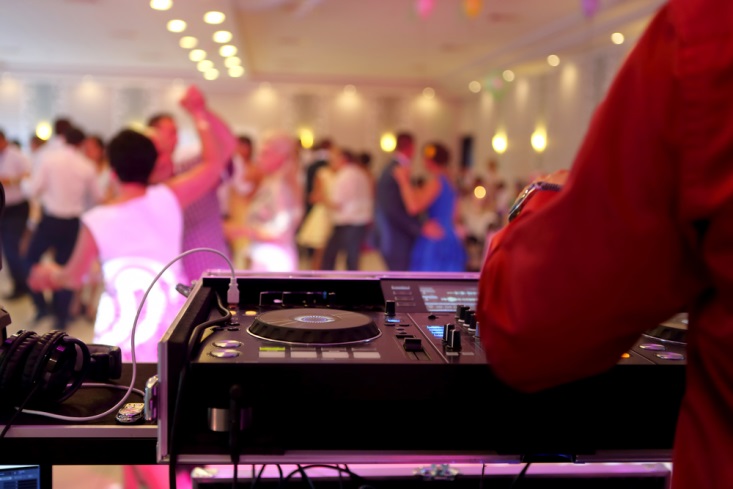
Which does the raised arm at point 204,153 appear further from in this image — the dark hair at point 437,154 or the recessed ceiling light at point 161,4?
the recessed ceiling light at point 161,4

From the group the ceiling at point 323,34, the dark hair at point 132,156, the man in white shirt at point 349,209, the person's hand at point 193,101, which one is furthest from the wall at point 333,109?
the dark hair at point 132,156

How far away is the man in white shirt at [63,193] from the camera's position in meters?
4.88

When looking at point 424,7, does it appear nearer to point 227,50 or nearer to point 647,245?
point 227,50

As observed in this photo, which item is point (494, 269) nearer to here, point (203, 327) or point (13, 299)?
point (203, 327)

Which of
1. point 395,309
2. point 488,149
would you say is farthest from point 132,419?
point 488,149

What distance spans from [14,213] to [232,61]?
3852 millimetres

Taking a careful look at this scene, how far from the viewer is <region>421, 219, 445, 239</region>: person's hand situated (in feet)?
17.1

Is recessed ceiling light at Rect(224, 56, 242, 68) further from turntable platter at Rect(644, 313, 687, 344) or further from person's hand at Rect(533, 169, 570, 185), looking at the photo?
person's hand at Rect(533, 169, 570, 185)

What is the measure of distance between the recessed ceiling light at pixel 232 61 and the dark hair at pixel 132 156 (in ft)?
18.7

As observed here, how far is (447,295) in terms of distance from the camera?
1235 millimetres

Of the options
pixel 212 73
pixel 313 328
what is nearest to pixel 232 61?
pixel 212 73

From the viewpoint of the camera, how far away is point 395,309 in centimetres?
115

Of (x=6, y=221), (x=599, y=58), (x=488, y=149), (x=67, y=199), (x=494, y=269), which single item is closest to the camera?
(x=494, y=269)

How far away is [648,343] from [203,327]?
0.66 meters
